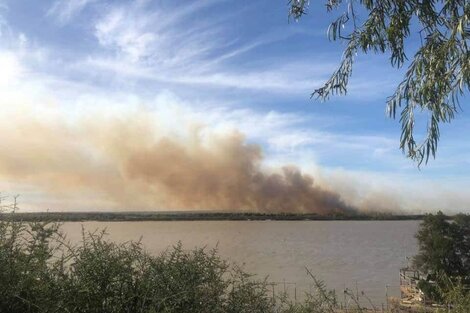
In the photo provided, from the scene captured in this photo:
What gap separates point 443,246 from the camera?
1742 inches

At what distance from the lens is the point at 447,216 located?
4775 cm

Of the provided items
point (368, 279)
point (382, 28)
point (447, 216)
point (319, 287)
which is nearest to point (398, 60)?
point (382, 28)

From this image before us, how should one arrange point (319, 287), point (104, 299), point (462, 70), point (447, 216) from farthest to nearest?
point (447, 216) → point (462, 70) → point (319, 287) → point (104, 299)

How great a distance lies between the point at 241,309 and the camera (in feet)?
13.1

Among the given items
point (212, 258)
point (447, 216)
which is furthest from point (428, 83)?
point (447, 216)

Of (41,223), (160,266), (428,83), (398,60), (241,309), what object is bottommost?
(241,309)

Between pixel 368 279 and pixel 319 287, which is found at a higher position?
pixel 319 287

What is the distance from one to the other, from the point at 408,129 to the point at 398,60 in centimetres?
85

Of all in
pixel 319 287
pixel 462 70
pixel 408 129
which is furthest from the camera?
pixel 408 129

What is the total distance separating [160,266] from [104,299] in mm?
473

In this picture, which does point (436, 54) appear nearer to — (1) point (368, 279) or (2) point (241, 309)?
(2) point (241, 309)

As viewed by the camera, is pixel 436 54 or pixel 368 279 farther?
pixel 368 279

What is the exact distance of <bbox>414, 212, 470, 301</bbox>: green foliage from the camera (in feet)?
145

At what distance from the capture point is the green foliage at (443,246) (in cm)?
4406
